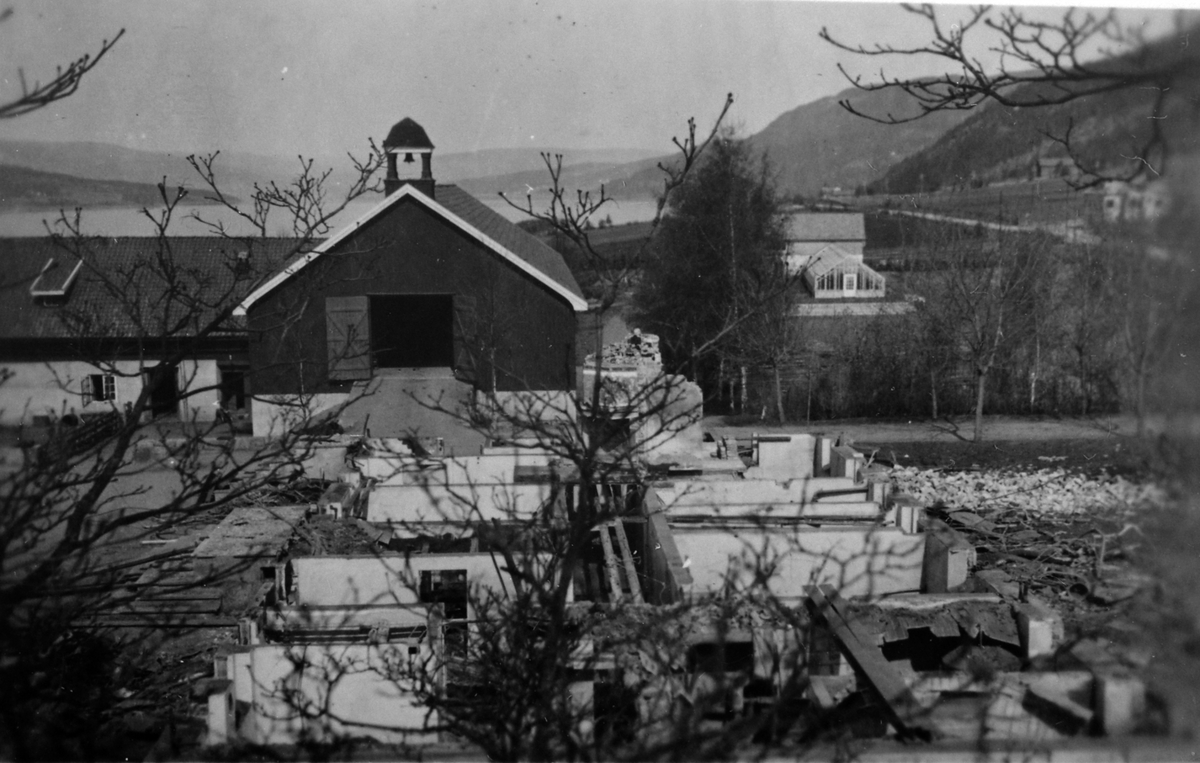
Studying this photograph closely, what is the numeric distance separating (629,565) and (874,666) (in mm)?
2803

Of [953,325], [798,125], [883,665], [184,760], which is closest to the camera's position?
[184,760]

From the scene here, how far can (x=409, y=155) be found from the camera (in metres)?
14.0

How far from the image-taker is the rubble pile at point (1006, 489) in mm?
10180

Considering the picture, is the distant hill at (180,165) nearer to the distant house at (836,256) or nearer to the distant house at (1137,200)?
the distant house at (1137,200)

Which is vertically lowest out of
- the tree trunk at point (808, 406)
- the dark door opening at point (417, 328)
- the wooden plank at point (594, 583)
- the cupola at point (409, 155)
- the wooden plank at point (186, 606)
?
the wooden plank at point (594, 583)

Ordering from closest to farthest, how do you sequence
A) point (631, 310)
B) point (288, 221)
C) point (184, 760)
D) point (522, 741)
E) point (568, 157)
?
point (522, 741), point (184, 760), point (568, 157), point (288, 221), point (631, 310)

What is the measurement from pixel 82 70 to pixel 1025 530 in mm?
8588

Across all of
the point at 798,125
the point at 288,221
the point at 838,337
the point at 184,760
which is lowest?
the point at 184,760

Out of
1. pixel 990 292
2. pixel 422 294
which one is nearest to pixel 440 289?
pixel 422 294

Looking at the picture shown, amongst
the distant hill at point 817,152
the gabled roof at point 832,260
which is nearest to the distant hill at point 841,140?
the distant hill at point 817,152

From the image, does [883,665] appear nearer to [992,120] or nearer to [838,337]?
[992,120]

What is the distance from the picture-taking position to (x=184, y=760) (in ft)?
14.8

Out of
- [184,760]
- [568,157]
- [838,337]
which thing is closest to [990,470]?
[838,337]

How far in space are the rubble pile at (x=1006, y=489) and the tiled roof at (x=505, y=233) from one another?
250 inches
